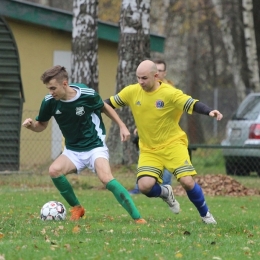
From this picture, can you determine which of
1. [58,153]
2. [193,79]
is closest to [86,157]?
[58,153]

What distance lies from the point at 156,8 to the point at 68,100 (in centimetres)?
2745

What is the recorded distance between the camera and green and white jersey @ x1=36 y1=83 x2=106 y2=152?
9.62 meters

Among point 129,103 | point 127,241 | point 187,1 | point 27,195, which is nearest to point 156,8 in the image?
point 187,1

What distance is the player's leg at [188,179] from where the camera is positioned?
970cm

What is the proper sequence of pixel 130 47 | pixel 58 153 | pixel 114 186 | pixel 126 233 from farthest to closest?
pixel 58 153
pixel 130 47
pixel 114 186
pixel 126 233

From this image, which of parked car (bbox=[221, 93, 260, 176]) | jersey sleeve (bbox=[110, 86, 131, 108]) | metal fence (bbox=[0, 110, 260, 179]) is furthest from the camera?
metal fence (bbox=[0, 110, 260, 179])

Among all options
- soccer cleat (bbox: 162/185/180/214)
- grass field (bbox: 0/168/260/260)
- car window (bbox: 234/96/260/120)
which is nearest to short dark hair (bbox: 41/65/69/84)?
grass field (bbox: 0/168/260/260)

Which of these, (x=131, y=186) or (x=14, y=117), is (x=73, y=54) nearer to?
(x=14, y=117)

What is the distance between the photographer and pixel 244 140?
17188 mm

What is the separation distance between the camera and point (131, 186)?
15.4m

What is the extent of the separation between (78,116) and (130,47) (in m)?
7.59

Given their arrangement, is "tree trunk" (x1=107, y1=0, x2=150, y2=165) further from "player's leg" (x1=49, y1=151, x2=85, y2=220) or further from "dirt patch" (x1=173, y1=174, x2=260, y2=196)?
"player's leg" (x1=49, y1=151, x2=85, y2=220)

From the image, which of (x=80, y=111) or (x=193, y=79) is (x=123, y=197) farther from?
(x=193, y=79)

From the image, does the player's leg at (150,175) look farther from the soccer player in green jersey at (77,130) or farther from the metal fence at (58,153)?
the metal fence at (58,153)
